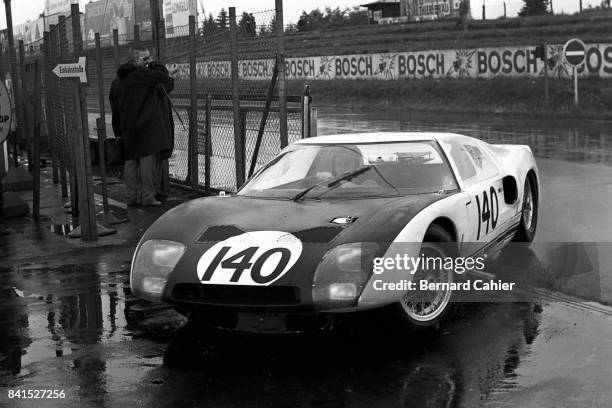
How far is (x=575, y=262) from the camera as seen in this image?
7.10 m

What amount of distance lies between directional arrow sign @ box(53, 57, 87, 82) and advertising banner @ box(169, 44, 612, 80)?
2186cm

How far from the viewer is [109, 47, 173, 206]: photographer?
10.5 meters

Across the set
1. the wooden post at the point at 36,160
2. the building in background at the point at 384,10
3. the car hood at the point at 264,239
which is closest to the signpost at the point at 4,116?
the wooden post at the point at 36,160

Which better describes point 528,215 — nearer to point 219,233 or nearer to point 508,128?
point 219,233

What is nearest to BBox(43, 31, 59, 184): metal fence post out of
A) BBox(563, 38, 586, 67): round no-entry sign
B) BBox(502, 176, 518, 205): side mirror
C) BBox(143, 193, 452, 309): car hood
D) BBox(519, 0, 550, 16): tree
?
BBox(143, 193, 452, 309): car hood

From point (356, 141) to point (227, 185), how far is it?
5984 mm

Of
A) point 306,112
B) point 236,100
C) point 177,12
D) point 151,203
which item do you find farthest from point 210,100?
point 177,12

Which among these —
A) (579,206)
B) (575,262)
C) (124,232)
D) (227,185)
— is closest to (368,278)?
(575,262)

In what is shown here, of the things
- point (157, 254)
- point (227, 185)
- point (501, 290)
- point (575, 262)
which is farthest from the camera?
point (227, 185)

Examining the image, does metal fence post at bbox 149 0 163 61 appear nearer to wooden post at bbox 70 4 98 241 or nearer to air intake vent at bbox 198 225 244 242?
wooden post at bbox 70 4 98 241

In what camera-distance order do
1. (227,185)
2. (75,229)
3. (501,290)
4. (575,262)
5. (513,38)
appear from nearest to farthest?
(501,290) < (575,262) < (75,229) < (227,185) < (513,38)

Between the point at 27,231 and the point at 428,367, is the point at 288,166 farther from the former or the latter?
the point at 27,231

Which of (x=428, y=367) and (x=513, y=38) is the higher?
(x=513, y=38)

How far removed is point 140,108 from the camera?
10.6 meters
